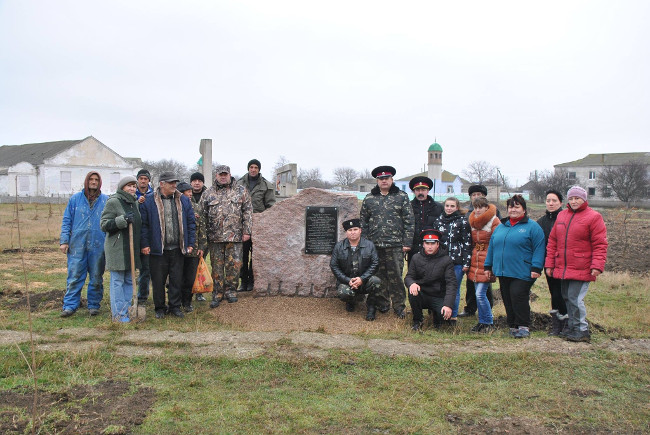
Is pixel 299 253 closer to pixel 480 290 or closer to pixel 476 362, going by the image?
pixel 480 290

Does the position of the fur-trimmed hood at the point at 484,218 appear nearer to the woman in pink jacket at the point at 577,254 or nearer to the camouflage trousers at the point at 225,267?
the woman in pink jacket at the point at 577,254

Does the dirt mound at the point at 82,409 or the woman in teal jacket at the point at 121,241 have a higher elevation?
the woman in teal jacket at the point at 121,241

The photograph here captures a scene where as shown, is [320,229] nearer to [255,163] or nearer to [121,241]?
[255,163]

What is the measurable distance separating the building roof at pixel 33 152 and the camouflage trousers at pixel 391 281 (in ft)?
150

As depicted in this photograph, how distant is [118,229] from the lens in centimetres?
586

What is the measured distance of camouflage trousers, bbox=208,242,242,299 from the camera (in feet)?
22.9

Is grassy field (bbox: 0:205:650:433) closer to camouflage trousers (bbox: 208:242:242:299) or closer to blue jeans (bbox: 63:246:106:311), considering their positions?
blue jeans (bbox: 63:246:106:311)

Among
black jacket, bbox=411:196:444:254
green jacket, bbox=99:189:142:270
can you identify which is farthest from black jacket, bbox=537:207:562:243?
green jacket, bbox=99:189:142:270

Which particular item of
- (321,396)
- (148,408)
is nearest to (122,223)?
(148,408)

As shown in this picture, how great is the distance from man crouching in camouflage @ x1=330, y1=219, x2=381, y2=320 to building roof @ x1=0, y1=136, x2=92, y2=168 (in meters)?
45.4

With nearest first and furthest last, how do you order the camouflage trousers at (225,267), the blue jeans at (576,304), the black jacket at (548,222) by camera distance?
the blue jeans at (576,304) < the black jacket at (548,222) < the camouflage trousers at (225,267)

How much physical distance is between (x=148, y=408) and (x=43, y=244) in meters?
13.0

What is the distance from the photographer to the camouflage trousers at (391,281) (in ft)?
21.7

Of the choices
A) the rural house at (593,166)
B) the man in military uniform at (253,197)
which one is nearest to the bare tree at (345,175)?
the rural house at (593,166)
